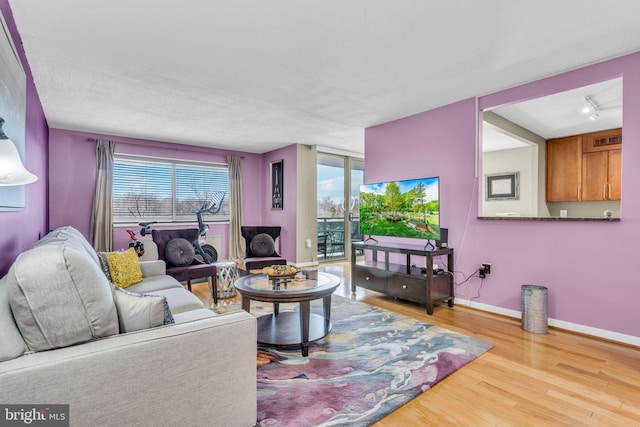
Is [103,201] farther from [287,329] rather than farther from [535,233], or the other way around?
[535,233]

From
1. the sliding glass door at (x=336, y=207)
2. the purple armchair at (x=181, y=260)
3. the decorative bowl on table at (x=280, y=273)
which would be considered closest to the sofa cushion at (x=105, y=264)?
the purple armchair at (x=181, y=260)

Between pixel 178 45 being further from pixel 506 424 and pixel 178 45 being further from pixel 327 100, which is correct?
pixel 506 424

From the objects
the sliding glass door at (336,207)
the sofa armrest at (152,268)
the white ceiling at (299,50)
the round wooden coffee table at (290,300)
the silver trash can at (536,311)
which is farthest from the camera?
the sliding glass door at (336,207)

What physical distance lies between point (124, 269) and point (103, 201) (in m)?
2.90

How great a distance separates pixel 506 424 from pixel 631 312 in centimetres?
187

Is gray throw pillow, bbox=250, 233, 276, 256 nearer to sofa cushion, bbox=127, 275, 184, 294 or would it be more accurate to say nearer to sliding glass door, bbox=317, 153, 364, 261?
sofa cushion, bbox=127, 275, 184, 294

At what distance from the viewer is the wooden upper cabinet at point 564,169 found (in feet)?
16.4

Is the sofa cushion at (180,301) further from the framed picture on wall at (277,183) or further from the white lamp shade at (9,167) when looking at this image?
the framed picture on wall at (277,183)

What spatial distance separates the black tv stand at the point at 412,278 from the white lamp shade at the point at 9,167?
123 inches

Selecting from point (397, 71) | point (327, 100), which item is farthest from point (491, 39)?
point (327, 100)

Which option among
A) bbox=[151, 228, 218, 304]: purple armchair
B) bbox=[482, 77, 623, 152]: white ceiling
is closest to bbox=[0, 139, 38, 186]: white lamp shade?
bbox=[151, 228, 218, 304]: purple armchair

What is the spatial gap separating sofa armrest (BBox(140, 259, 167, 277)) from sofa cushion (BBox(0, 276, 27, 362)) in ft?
7.47

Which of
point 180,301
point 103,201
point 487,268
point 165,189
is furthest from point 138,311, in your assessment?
point 165,189

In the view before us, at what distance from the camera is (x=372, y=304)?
3.64 meters
